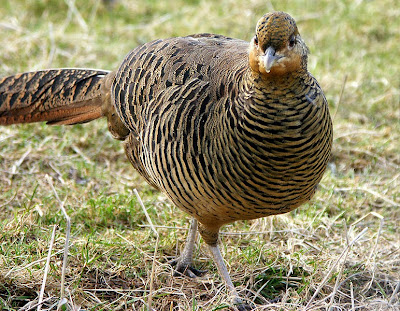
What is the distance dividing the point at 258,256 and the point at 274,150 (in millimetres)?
1157

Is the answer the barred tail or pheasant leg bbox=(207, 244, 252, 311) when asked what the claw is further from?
the barred tail

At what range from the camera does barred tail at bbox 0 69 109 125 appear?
12.8 ft

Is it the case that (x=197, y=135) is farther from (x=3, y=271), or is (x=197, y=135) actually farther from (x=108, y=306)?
(x=3, y=271)

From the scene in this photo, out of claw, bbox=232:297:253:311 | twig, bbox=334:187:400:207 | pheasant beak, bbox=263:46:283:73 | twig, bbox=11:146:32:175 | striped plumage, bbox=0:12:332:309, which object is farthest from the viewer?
twig, bbox=11:146:32:175

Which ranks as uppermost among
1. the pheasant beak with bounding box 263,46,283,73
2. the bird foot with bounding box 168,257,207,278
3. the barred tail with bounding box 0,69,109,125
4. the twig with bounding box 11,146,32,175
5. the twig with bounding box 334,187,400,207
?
the pheasant beak with bounding box 263,46,283,73

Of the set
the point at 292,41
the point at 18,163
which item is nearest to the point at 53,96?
the point at 18,163

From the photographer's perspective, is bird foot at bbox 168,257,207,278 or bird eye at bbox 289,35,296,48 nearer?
bird eye at bbox 289,35,296,48

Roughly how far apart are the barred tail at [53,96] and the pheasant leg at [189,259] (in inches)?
Result: 36.0

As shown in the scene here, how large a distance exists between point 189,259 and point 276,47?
65.2 inches

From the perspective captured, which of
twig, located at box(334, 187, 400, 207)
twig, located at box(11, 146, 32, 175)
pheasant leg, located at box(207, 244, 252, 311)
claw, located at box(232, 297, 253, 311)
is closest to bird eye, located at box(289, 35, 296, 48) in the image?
pheasant leg, located at box(207, 244, 252, 311)

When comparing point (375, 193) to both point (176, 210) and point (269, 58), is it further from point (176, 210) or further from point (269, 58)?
point (269, 58)

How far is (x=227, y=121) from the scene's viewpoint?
2912 mm

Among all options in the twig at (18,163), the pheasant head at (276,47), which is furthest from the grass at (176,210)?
the pheasant head at (276,47)

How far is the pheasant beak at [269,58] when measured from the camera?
260cm
